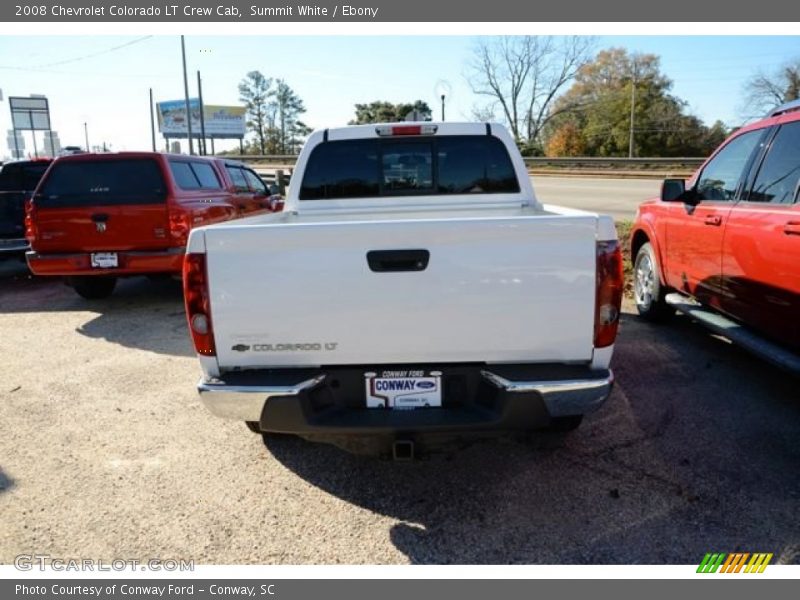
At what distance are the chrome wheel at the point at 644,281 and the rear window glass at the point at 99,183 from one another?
5.67m

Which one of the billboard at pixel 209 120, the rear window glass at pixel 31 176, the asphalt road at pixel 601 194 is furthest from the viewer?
the billboard at pixel 209 120

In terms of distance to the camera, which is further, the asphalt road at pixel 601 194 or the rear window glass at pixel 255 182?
the asphalt road at pixel 601 194

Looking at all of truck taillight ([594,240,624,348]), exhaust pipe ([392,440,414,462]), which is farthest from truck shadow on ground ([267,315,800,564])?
truck taillight ([594,240,624,348])

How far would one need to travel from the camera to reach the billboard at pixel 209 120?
7906 centimetres

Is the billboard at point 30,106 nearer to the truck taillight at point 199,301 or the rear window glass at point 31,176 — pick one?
the rear window glass at point 31,176

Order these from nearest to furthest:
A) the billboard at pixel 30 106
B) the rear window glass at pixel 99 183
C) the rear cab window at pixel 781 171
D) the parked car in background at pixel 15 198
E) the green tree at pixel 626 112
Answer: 1. the rear cab window at pixel 781 171
2. the rear window glass at pixel 99 183
3. the parked car in background at pixel 15 198
4. the green tree at pixel 626 112
5. the billboard at pixel 30 106

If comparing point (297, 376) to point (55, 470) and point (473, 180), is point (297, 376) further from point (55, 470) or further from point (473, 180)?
point (473, 180)

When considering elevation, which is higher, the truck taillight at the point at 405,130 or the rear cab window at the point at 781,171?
the truck taillight at the point at 405,130

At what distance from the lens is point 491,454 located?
11.8 ft

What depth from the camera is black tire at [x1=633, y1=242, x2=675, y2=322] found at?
5996mm

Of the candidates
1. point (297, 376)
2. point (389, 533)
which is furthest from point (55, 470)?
point (389, 533)

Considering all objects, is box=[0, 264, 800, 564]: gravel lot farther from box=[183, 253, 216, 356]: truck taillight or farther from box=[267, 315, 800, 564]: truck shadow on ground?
box=[183, 253, 216, 356]: truck taillight

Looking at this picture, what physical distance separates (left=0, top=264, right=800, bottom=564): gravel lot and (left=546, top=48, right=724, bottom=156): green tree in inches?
1893

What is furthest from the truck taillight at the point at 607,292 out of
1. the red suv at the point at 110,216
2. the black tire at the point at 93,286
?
the black tire at the point at 93,286
